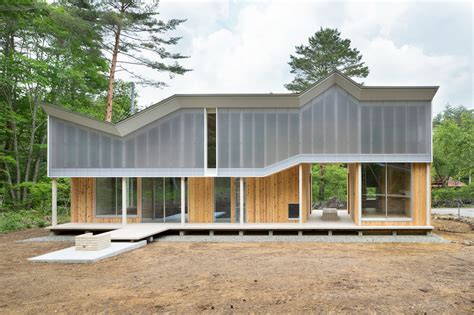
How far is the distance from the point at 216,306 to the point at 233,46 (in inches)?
1163

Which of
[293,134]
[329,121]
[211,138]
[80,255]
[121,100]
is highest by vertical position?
[121,100]

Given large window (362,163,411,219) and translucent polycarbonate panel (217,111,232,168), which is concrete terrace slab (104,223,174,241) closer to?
translucent polycarbonate panel (217,111,232,168)

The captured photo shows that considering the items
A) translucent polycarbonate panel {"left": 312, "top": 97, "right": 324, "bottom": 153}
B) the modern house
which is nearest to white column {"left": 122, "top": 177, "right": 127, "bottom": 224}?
the modern house

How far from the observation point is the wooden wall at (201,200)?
513 inches

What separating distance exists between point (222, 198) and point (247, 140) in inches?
106

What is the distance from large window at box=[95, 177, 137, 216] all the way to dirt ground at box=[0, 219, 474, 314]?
3414mm

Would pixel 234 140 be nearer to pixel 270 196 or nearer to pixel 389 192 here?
pixel 270 196

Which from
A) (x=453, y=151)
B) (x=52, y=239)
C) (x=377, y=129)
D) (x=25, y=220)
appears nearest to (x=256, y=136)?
(x=377, y=129)

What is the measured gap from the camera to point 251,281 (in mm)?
6602

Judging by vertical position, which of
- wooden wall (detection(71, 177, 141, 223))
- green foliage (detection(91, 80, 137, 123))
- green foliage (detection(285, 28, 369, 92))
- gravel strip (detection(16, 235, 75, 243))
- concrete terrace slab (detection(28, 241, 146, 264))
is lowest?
gravel strip (detection(16, 235, 75, 243))

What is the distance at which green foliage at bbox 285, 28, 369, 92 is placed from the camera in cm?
2644

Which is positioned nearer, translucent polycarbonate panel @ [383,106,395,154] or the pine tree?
translucent polycarbonate panel @ [383,106,395,154]

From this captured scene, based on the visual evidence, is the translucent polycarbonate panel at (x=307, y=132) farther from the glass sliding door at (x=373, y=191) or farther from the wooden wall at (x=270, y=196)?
the glass sliding door at (x=373, y=191)

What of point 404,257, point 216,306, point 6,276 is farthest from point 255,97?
point 6,276
